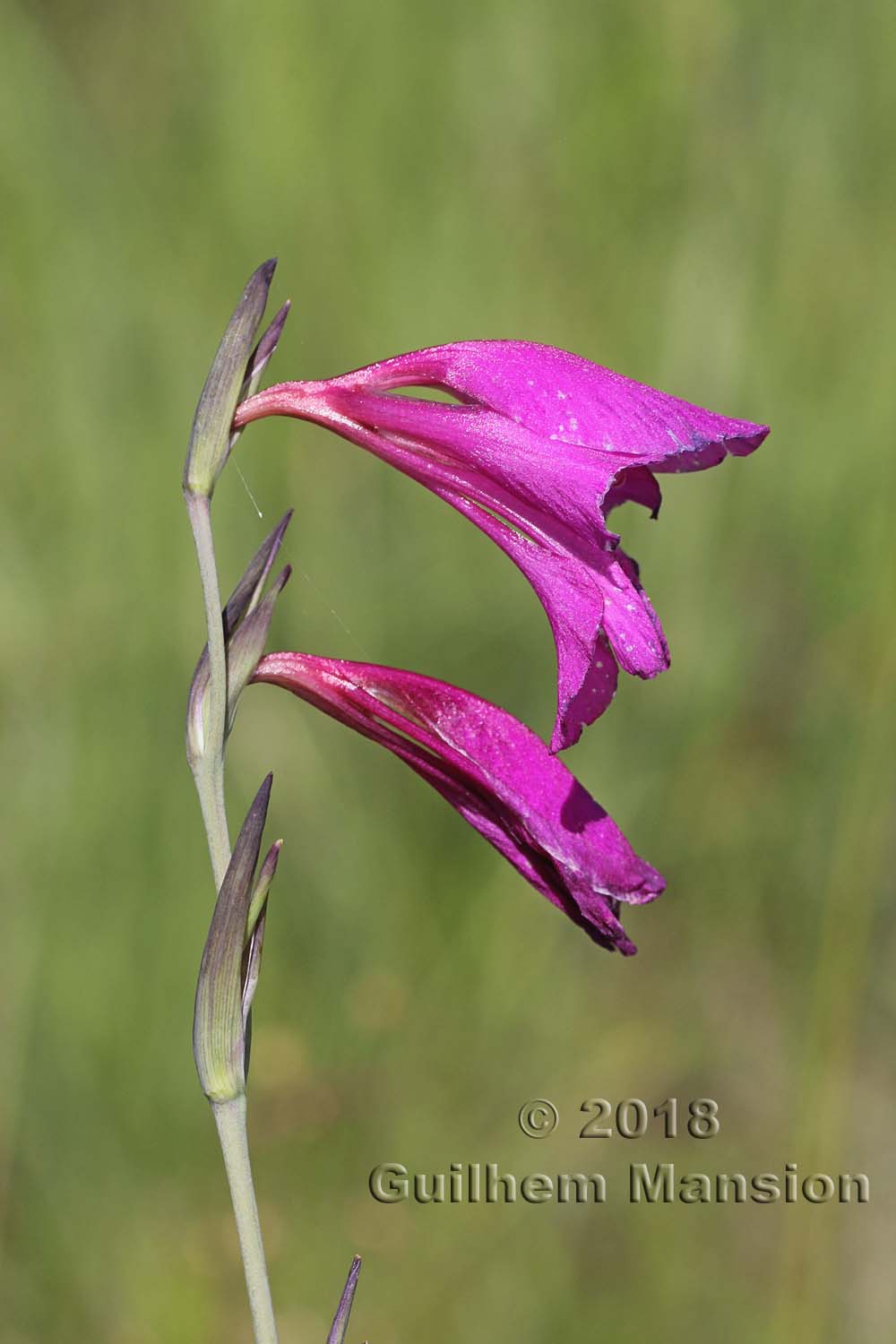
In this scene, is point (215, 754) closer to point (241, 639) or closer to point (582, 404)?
point (241, 639)

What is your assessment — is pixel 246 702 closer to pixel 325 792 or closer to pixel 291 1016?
pixel 325 792

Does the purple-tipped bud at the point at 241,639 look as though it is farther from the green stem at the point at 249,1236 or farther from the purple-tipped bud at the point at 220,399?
the green stem at the point at 249,1236

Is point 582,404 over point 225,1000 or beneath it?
over

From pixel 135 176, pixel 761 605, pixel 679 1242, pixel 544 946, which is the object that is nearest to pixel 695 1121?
pixel 679 1242

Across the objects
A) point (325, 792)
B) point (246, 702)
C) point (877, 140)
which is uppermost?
point (877, 140)

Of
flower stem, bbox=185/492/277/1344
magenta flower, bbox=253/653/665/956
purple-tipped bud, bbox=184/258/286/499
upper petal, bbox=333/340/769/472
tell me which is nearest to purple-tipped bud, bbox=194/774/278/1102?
flower stem, bbox=185/492/277/1344

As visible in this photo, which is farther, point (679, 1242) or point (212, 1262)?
point (679, 1242)

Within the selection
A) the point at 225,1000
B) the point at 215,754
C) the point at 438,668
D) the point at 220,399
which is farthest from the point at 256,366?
the point at 438,668
